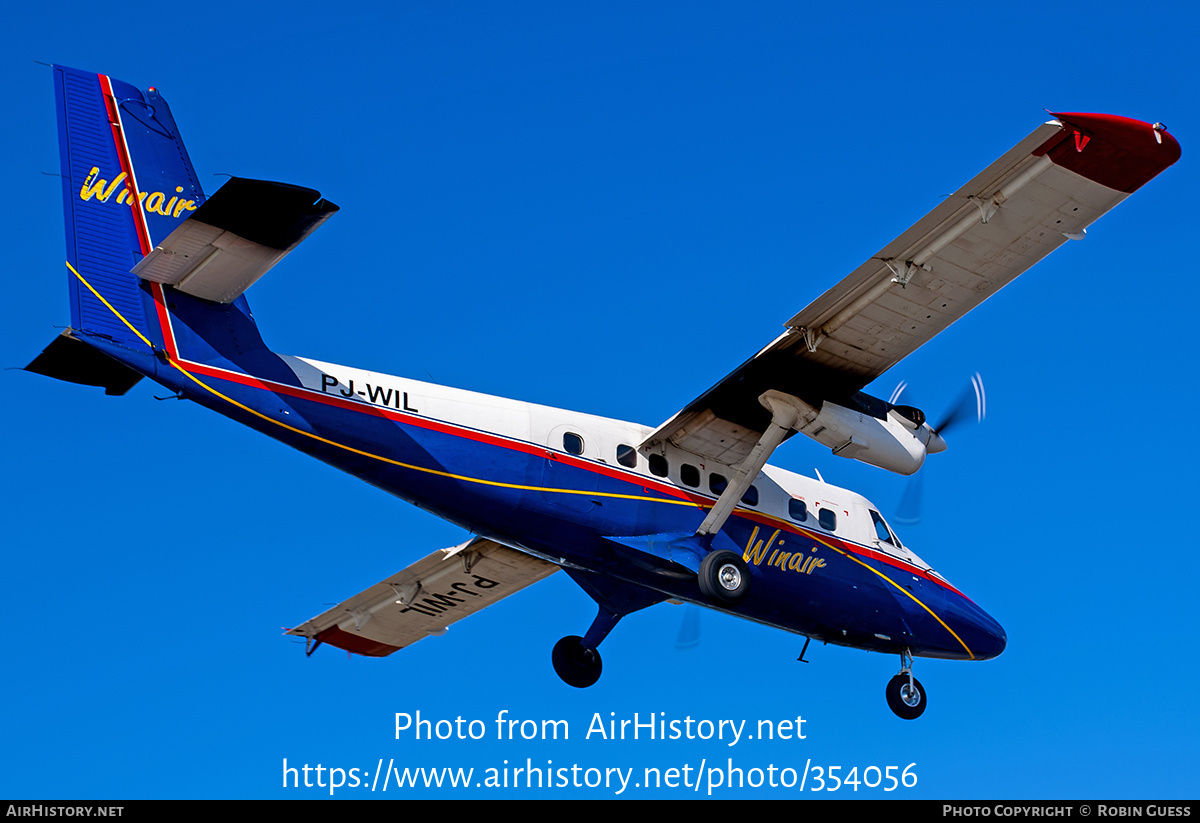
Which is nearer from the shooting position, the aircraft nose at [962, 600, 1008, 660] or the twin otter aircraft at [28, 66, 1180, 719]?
the twin otter aircraft at [28, 66, 1180, 719]

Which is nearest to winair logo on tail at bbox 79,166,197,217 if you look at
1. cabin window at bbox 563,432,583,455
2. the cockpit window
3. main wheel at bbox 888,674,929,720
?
cabin window at bbox 563,432,583,455

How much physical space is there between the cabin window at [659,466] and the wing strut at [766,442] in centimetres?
90

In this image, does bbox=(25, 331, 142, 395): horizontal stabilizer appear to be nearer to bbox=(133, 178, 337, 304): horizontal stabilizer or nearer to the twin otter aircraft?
the twin otter aircraft


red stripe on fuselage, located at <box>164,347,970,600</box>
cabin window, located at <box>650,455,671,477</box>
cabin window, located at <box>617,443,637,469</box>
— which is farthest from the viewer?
cabin window, located at <box>650,455,671,477</box>

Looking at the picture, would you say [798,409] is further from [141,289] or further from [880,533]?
[141,289]

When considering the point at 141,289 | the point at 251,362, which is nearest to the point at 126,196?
the point at 141,289

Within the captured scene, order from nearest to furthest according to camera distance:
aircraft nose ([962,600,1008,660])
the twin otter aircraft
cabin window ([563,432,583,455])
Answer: the twin otter aircraft → cabin window ([563,432,583,455]) → aircraft nose ([962,600,1008,660])

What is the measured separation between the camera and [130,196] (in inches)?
724

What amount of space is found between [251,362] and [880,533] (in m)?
10.7

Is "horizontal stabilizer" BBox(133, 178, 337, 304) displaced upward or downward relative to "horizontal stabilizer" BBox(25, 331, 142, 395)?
upward

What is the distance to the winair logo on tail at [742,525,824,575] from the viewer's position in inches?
833

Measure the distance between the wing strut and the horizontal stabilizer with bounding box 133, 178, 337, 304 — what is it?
23.1ft

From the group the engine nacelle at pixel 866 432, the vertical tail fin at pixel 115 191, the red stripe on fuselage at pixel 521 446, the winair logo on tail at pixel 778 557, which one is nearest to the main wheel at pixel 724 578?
the winair logo on tail at pixel 778 557

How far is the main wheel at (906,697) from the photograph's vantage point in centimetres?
2289
